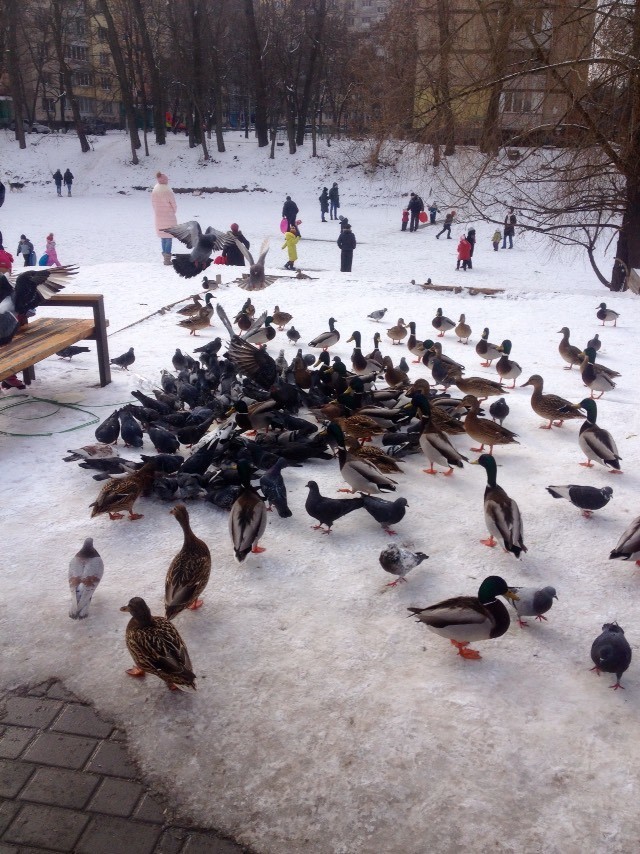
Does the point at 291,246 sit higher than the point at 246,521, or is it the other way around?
the point at 291,246

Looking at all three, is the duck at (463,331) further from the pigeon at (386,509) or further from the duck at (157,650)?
the duck at (157,650)

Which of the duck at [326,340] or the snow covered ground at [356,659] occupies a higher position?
the duck at [326,340]

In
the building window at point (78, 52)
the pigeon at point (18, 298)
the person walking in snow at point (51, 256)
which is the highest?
the building window at point (78, 52)

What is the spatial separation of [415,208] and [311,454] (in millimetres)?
21228

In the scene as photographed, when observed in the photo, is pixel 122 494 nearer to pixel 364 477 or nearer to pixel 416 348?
pixel 364 477

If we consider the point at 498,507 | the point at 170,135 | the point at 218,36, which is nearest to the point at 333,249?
the point at 498,507

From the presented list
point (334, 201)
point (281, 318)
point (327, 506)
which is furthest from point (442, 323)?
point (334, 201)

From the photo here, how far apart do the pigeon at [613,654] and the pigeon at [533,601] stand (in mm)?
365

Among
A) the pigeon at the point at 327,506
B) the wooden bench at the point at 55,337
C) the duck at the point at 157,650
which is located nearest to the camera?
the duck at the point at 157,650

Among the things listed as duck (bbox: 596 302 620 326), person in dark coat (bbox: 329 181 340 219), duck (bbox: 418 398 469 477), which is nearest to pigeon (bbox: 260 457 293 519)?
duck (bbox: 418 398 469 477)

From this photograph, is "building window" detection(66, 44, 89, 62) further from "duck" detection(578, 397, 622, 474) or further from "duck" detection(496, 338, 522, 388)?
"duck" detection(578, 397, 622, 474)

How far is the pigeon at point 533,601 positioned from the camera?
12.2 ft

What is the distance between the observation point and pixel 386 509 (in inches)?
186

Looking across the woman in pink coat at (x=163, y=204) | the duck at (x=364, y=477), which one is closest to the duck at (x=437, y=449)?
the duck at (x=364, y=477)
